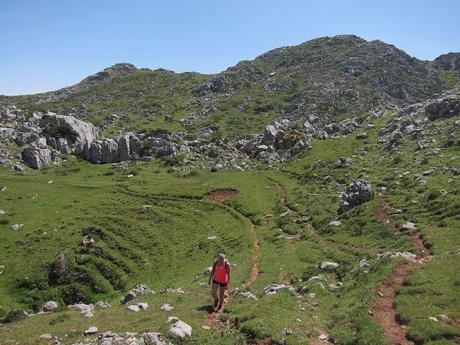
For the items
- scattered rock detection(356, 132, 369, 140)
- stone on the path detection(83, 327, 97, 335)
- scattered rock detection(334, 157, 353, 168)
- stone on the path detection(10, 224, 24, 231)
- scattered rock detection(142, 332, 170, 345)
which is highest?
scattered rock detection(356, 132, 369, 140)

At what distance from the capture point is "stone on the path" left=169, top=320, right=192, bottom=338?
75.1 feet

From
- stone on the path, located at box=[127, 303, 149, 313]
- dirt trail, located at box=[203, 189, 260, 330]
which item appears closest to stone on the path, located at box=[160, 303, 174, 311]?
stone on the path, located at box=[127, 303, 149, 313]

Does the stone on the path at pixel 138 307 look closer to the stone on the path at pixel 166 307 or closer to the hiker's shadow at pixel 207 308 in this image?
the stone on the path at pixel 166 307

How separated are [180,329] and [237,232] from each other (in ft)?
122

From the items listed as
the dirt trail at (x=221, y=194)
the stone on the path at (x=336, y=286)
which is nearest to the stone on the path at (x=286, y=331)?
the stone on the path at (x=336, y=286)

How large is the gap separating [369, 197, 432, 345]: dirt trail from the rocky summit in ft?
0.43

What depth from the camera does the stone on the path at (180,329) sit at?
22897mm

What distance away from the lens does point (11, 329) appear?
2794 centimetres

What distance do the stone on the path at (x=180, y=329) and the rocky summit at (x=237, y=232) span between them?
0.40ft

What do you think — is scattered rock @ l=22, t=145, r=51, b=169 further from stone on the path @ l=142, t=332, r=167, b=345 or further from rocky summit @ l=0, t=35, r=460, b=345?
stone on the path @ l=142, t=332, r=167, b=345

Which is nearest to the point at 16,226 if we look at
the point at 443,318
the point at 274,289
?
the point at 274,289

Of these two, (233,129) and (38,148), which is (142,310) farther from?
(233,129)

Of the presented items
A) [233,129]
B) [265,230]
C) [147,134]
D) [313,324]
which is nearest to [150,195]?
[265,230]

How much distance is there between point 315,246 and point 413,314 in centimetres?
2348
